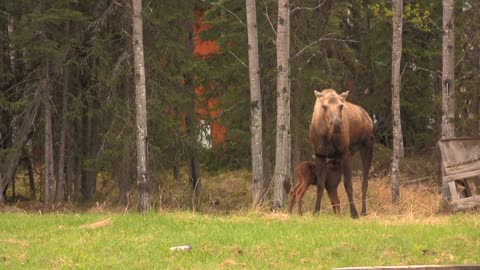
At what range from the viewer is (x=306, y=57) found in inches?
1099

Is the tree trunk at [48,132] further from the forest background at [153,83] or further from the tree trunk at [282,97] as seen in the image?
the tree trunk at [282,97]

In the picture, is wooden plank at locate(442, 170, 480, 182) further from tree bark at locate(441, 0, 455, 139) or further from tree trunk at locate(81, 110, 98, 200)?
tree trunk at locate(81, 110, 98, 200)

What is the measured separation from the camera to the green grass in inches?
485

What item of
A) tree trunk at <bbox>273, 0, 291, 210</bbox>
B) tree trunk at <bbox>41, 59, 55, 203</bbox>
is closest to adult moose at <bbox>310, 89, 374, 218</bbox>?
tree trunk at <bbox>273, 0, 291, 210</bbox>

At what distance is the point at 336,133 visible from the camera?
1833 cm

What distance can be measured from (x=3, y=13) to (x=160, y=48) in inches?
183

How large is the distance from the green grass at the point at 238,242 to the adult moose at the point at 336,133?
7.53ft

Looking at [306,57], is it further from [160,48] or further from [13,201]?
[13,201]

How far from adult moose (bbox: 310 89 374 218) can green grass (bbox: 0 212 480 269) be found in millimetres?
2295

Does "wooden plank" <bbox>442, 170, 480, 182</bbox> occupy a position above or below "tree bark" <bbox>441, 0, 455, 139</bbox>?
below

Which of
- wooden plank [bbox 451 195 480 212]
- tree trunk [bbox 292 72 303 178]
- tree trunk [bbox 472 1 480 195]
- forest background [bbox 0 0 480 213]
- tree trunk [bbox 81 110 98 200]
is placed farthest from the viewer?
tree trunk [bbox 81 110 98 200]

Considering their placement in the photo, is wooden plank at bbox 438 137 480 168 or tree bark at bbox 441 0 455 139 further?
tree bark at bbox 441 0 455 139

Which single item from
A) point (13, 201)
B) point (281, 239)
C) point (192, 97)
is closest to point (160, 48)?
point (192, 97)

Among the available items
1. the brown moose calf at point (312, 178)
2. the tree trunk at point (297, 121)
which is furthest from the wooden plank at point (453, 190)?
the tree trunk at point (297, 121)
